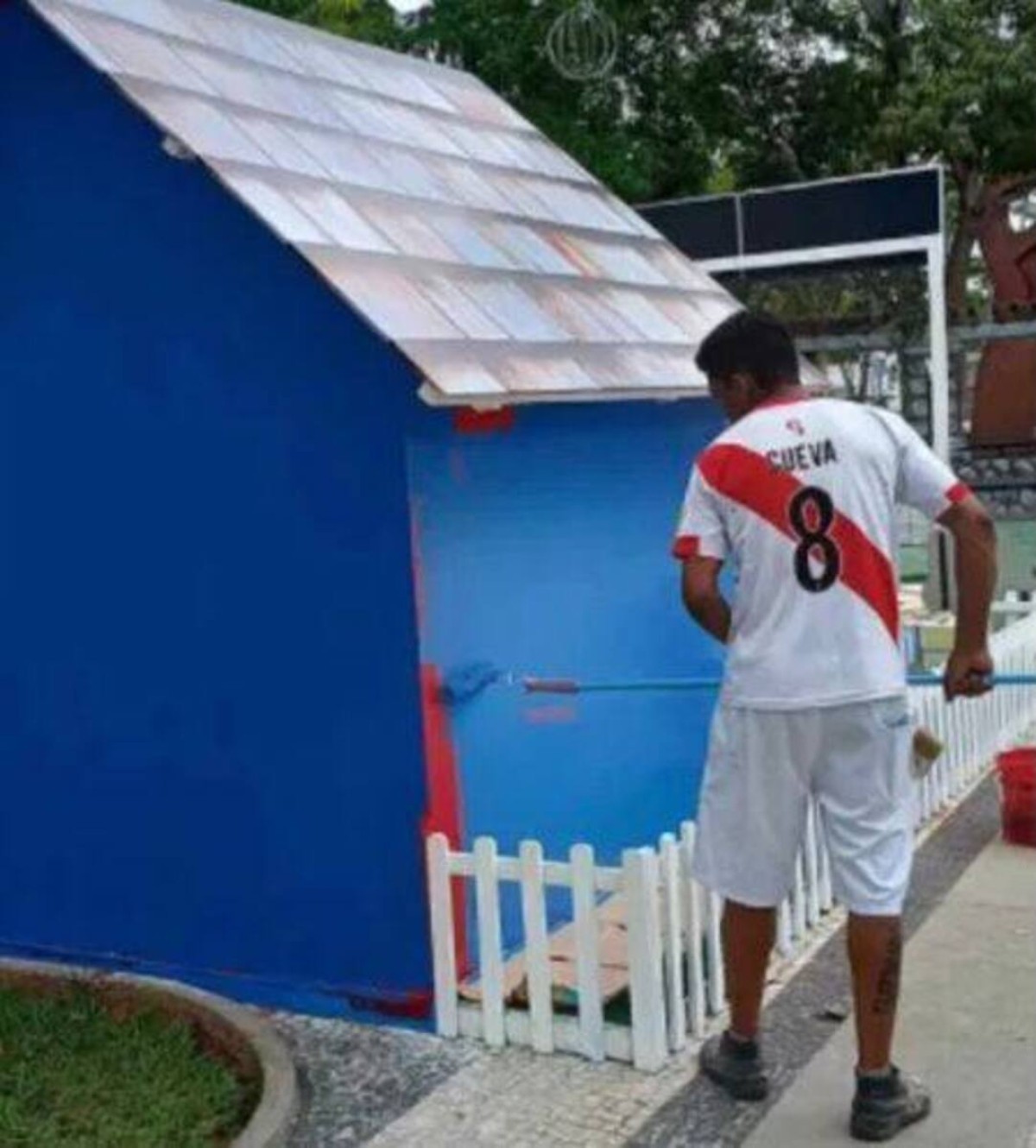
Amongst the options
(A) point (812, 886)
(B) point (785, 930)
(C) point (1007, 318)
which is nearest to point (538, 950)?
(B) point (785, 930)

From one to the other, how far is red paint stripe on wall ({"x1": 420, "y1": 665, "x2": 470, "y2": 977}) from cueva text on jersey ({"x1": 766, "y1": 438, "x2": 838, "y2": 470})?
4.61 ft

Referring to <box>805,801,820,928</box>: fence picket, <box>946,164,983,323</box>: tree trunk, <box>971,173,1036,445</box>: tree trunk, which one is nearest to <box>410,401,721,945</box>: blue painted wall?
<box>805,801,820,928</box>: fence picket

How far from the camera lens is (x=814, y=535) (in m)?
3.83

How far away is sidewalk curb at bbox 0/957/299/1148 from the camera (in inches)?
158

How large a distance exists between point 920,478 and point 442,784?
1806mm

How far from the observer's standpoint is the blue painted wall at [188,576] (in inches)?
188

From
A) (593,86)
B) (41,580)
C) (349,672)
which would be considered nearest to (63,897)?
(41,580)

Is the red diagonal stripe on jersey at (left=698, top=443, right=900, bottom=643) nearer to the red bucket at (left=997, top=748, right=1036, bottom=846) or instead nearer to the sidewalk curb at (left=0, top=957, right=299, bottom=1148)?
the sidewalk curb at (left=0, top=957, right=299, bottom=1148)

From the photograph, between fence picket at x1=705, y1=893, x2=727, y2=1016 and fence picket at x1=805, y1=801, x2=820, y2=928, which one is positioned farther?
fence picket at x1=805, y1=801, x2=820, y2=928

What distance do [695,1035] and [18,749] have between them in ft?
8.76

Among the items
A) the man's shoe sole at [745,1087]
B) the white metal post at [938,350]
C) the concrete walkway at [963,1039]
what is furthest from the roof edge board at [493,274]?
the white metal post at [938,350]

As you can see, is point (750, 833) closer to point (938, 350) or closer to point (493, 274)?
point (493, 274)

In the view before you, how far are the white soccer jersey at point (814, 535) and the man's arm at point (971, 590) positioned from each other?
6 cm
